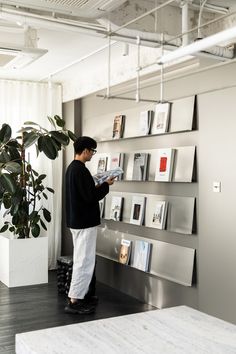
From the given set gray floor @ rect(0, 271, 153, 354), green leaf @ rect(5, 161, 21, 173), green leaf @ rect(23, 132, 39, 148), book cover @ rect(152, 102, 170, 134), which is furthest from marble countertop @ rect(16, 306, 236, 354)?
green leaf @ rect(23, 132, 39, 148)

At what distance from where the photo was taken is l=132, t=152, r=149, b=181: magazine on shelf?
4.68m

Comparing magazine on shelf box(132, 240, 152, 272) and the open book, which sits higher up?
the open book

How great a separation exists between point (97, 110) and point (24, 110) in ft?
3.79

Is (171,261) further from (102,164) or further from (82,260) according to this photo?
(102,164)

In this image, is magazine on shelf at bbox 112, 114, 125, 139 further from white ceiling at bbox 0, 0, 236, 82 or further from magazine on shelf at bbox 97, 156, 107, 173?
white ceiling at bbox 0, 0, 236, 82

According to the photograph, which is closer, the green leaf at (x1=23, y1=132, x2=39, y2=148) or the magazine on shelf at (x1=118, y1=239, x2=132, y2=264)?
the magazine on shelf at (x1=118, y1=239, x2=132, y2=264)

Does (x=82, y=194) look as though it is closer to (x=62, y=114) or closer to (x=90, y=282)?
(x=90, y=282)

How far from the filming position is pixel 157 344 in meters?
1.66

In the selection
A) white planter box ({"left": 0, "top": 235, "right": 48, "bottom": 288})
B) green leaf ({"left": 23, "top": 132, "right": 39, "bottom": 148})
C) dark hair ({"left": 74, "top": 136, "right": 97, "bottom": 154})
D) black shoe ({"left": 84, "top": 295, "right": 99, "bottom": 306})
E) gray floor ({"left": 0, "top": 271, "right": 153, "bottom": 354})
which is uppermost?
green leaf ({"left": 23, "top": 132, "right": 39, "bottom": 148})

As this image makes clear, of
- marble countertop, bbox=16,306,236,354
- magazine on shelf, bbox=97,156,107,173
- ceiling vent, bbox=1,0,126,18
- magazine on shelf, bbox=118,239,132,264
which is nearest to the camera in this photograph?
marble countertop, bbox=16,306,236,354

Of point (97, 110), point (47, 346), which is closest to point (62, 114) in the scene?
point (97, 110)

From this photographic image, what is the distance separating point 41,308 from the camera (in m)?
4.47

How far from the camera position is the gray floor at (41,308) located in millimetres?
3904

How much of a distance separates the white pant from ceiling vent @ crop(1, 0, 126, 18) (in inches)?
77.6
